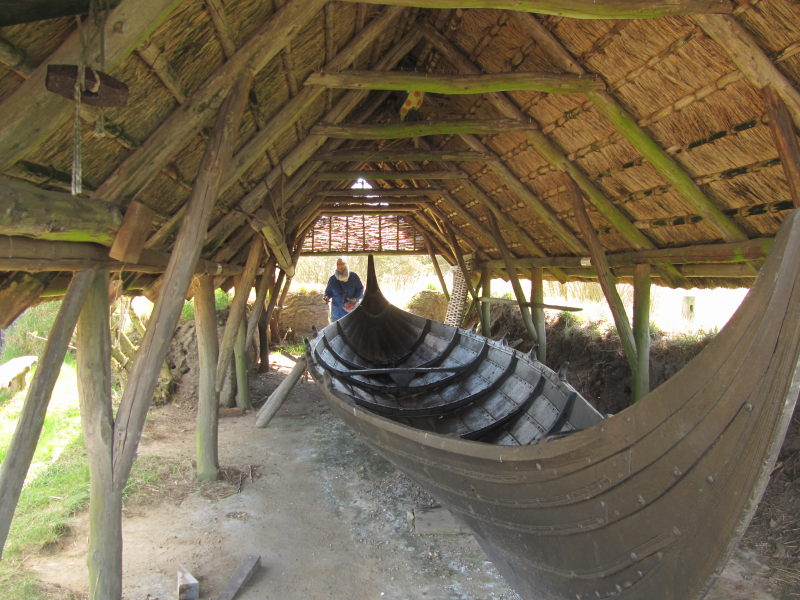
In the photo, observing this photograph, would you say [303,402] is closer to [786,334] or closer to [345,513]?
[345,513]

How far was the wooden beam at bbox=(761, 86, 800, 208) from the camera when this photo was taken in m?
2.93

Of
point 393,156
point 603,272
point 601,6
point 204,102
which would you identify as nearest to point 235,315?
point 204,102

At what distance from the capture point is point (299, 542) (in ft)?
11.9

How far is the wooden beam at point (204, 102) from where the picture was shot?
2652mm

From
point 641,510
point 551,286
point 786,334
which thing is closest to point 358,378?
point 641,510

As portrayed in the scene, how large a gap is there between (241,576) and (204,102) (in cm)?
262

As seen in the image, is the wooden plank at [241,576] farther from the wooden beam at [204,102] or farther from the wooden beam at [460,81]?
the wooden beam at [460,81]

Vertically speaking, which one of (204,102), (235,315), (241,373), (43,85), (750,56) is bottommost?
(241,373)

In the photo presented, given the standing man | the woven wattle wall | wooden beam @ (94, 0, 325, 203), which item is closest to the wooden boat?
wooden beam @ (94, 0, 325, 203)

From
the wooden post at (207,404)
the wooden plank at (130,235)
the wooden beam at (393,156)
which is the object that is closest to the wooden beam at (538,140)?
the wooden beam at (393,156)

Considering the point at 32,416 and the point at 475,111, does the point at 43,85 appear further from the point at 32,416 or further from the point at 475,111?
the point at 475,111

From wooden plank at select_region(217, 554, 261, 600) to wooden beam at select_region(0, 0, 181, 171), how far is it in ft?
7.69

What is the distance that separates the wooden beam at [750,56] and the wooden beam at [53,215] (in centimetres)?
319

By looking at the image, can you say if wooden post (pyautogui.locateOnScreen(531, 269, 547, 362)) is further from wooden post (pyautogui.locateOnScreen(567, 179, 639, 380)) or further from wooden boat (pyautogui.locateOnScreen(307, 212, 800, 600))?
wooden boat (pyautogui.locateOnScreen(307, 212, 800, 600))
